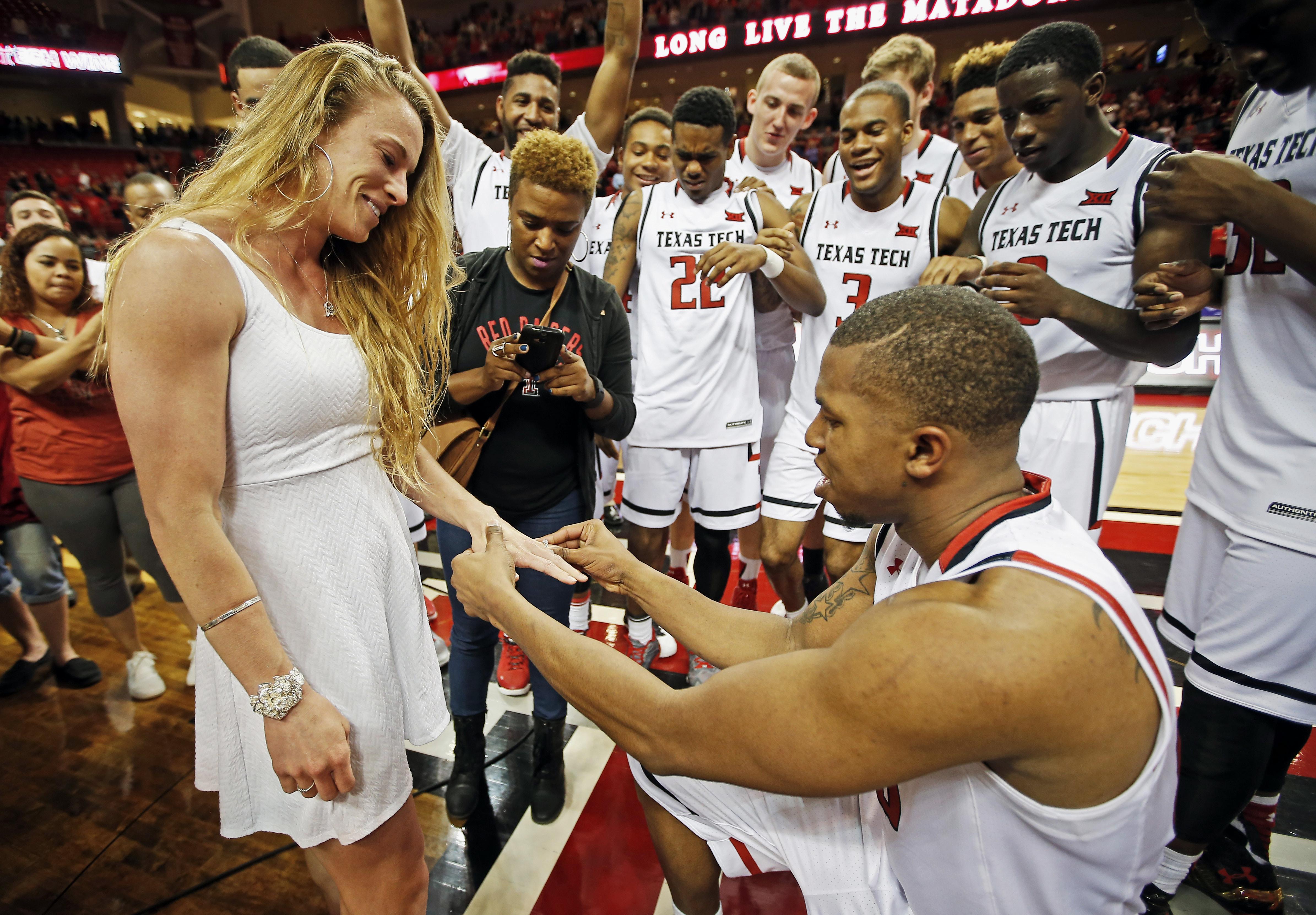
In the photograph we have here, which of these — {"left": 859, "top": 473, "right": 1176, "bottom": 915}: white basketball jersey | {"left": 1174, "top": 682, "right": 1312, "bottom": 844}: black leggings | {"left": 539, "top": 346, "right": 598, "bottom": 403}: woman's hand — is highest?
{"left": 539, "top": 346, "right": 598, "bottom": 403}: woman's hand

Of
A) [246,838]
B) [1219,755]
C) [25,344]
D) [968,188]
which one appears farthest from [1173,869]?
[25,344]

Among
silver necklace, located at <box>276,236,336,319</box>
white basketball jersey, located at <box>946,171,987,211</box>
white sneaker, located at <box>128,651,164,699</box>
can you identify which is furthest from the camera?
white basketball jersey, located at <box>946,171,987,211</box>

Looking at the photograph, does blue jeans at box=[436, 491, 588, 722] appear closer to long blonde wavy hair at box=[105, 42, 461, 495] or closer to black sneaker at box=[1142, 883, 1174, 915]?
long blonde wavy hair at box=[105, 42, 461, 495]

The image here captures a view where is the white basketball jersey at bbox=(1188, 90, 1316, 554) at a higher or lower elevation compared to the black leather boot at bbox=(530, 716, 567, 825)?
higher

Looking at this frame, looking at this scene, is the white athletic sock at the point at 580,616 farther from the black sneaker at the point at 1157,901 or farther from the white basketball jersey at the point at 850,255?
the black sneaker at the point at 1157,901

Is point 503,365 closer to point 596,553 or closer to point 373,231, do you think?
point 373,231

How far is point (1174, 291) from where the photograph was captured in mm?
1982

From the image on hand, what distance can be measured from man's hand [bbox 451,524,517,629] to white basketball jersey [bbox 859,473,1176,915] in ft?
2.92

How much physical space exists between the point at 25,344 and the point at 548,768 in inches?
106

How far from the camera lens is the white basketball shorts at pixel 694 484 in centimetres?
331

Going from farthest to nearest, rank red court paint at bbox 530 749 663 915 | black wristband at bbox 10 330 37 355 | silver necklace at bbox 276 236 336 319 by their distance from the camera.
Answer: black wristband at bbox 10 330 37 355 < red court paint at bbox 530 749 663 915 < silver necklace at bbox 276 236 336 319

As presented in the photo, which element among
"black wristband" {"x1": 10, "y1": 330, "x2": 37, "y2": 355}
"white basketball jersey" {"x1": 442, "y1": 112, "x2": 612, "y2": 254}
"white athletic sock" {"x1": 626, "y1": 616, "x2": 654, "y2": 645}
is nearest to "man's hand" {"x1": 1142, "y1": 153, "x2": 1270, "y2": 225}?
"white basketball jersey" {"x1": 442, "y1": 112, "x2": 612, "y2": 254}

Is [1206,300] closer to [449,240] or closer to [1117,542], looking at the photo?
[449,240]

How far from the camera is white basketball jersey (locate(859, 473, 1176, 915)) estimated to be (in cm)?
102
